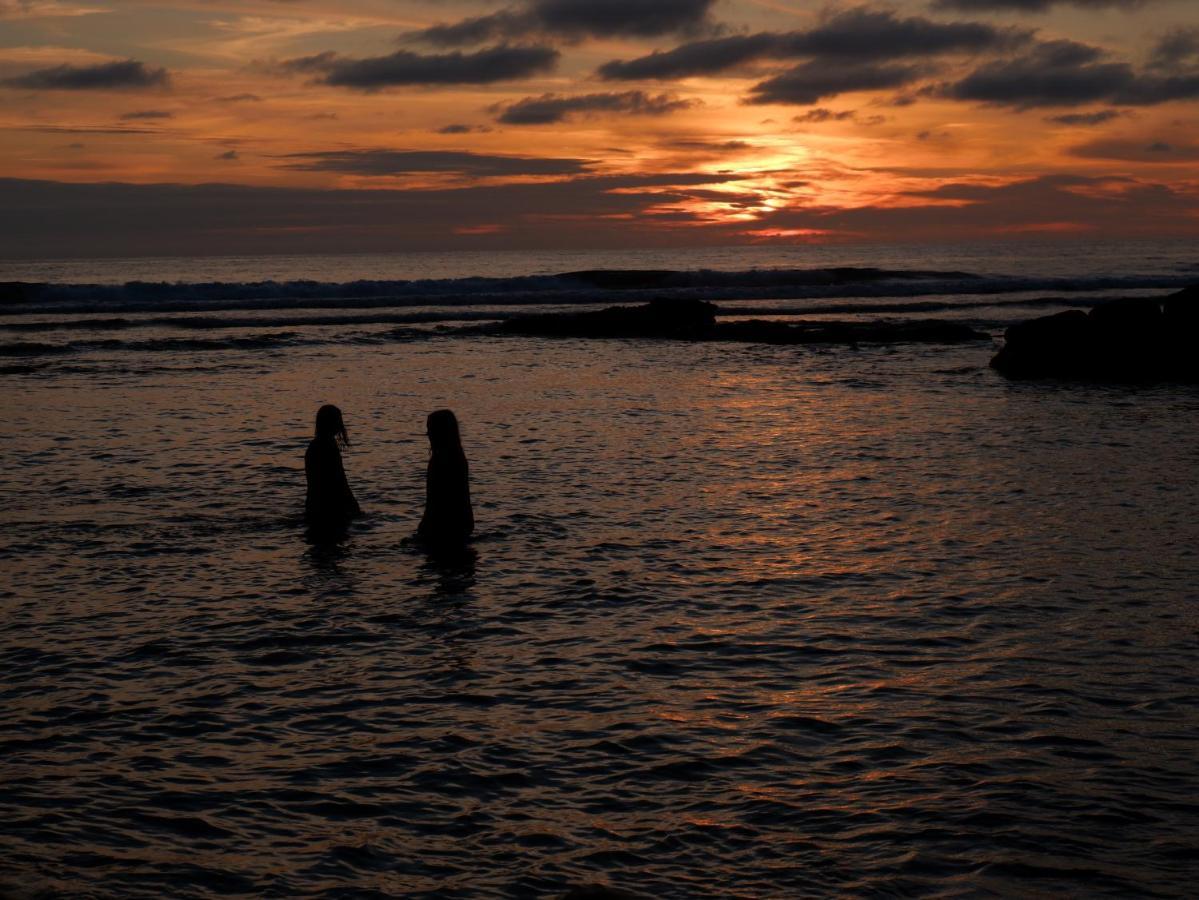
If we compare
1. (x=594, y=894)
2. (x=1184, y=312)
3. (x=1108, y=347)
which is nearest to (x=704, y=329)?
(x=1108, y=347)

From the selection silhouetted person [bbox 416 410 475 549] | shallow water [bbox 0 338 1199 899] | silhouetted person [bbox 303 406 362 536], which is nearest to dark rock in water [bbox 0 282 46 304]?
shallow water [bbox 0 338 1199 899]

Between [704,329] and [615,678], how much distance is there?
42775 millimetres

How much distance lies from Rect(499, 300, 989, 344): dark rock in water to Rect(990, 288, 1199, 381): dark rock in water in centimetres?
1044

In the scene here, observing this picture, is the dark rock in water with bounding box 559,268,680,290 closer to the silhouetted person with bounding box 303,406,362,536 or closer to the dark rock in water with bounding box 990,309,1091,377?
the dark rock in water with bounding box 990,309,1091,377

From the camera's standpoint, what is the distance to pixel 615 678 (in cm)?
1002

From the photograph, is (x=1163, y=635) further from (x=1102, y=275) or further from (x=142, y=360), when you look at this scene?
(x=1102, y=275)

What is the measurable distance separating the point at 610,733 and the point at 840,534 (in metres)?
7.20

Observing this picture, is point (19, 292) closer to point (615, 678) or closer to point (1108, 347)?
point (1108, 347)

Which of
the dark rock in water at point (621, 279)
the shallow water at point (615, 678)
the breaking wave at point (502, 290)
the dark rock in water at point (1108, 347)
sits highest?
the dark rock in water at point (621, 279)

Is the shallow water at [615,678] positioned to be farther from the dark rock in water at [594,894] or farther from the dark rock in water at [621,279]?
the dark rock in water at [621,279]

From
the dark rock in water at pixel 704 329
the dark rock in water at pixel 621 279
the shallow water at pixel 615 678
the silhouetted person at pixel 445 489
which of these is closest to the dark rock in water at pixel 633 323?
the dark rock in water at pixel 704 329

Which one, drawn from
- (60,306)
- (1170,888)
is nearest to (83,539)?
(1170,888)

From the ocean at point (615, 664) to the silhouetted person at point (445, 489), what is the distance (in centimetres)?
47

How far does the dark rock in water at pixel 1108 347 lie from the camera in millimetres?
34656
